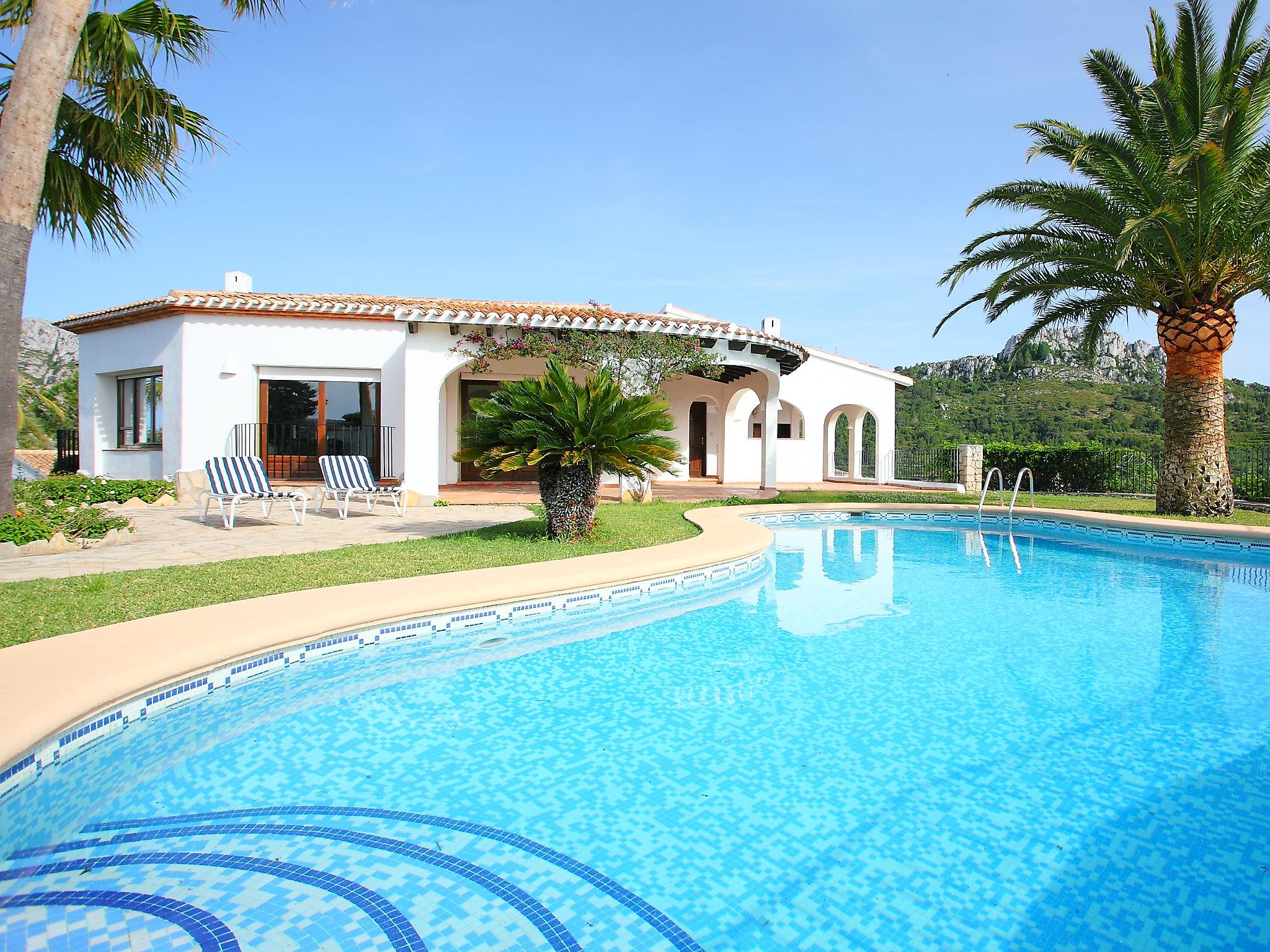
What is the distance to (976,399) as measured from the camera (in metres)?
37.7

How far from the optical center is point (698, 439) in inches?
873

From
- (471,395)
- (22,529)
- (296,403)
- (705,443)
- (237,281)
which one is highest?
(237,281)

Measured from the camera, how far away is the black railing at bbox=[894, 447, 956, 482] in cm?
2241

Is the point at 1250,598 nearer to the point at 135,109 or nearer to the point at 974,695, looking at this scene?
the point at 974,695

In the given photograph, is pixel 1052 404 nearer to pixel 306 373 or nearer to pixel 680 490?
pixel 680 490

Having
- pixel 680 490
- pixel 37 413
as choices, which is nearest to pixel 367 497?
pixel 680 490

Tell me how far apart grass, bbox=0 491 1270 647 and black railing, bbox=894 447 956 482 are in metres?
10.7

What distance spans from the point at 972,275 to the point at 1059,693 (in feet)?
36.1

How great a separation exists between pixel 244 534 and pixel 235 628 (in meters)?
6.01

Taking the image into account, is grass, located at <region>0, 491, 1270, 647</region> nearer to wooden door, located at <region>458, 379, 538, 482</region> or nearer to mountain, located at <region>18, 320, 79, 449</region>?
mountain, located at <region>18, 320, 79, 449</region>

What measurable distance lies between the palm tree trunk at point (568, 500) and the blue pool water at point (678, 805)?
3100 millimetres

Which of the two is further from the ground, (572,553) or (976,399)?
(976,399)

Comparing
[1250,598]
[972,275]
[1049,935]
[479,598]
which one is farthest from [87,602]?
[972,275]

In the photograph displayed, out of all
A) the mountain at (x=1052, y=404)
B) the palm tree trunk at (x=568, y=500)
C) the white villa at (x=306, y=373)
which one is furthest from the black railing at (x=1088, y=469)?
the palm tree trunk at (x=568, y=500)
